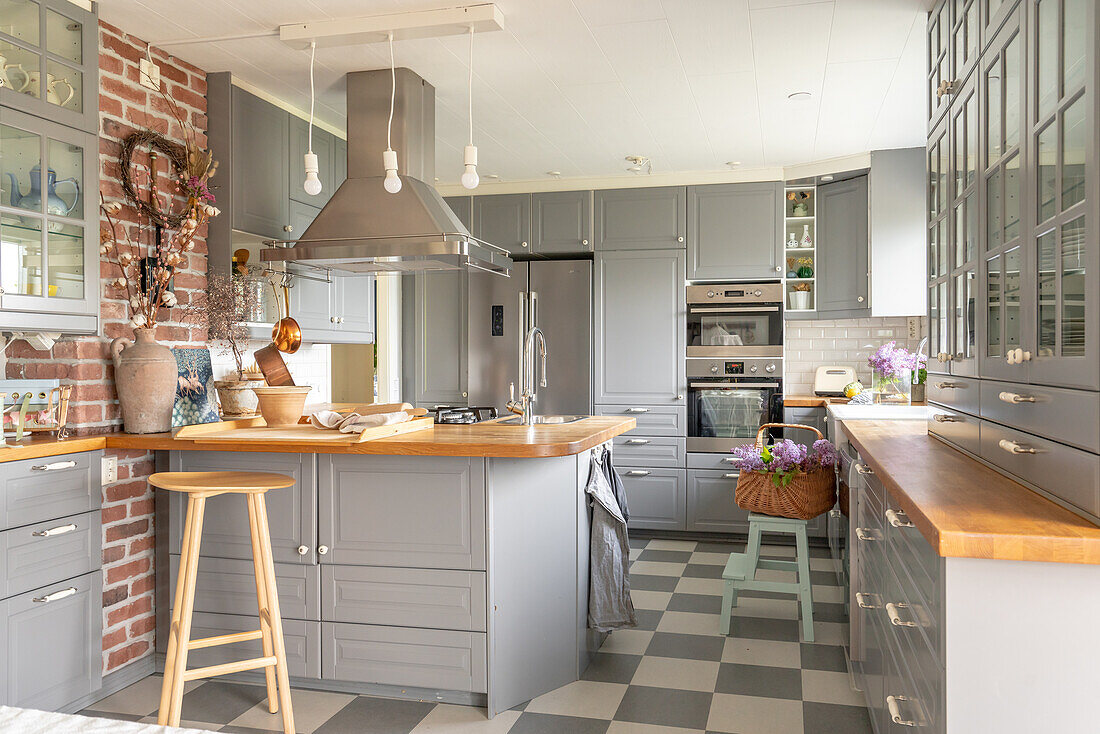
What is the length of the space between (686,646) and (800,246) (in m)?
3.12

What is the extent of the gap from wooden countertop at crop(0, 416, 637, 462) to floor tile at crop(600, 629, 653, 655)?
35.1 inches

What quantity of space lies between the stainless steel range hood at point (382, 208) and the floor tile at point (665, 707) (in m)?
1.86

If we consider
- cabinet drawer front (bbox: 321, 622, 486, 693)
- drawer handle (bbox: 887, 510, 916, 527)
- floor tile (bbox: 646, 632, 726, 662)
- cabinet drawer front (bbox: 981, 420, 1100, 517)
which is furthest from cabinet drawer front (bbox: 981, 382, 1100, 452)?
cabinet drawer front (bbox: 321, 622, 486, 693)

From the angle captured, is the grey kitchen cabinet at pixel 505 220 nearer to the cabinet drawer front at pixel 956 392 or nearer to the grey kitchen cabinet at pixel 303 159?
the grey kitchen cabinet at pixel 303 159

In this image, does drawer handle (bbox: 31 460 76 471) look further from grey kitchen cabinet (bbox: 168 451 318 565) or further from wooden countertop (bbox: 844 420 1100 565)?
wooden countertop (bbox: 844 420 1100 565)

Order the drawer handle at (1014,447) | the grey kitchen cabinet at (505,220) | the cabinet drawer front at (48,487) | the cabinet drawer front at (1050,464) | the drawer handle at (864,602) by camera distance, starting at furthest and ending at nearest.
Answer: the grey kitchen cabinet at (505,220), the cabinet drawer front at (48,487), the drawer handle at (864,602), the drawer handle at (1014,447), the cabinet drawer front at (1050,464)

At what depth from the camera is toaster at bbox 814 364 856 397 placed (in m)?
5.63

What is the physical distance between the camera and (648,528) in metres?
5.52

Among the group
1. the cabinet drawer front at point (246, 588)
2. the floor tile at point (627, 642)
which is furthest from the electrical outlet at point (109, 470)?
the floor tile at point (627, 642)

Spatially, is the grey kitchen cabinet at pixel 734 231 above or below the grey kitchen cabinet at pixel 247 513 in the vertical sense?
above

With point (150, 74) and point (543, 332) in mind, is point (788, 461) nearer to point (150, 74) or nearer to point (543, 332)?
point (543, 332)

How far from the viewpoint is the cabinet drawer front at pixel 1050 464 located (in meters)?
1.44

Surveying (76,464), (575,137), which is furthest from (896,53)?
(76,464)

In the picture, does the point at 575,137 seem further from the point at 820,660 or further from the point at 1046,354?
the point at 1046,354
